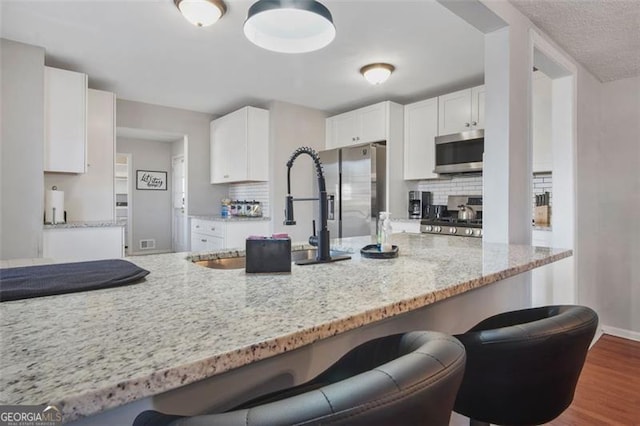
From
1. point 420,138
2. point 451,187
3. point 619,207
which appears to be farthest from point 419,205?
point 619,207

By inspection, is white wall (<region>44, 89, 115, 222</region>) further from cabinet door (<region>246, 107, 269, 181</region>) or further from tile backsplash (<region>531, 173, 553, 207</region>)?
tile backsplash (<region>531, 173, 553, 207</region>)

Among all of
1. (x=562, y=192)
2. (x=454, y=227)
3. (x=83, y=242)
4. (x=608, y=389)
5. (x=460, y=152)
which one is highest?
(x=460, y=152)

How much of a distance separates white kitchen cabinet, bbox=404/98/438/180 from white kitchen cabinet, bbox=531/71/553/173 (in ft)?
3.23

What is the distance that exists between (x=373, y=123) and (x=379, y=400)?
13.1ft

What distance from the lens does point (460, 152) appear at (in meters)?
3.52

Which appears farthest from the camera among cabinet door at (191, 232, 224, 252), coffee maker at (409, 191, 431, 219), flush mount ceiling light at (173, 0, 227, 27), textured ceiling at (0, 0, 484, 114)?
cabinet door at (191, 232, 224, 252)

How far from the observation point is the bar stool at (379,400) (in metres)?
0.44

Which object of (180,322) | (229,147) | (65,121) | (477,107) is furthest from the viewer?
(229,147)

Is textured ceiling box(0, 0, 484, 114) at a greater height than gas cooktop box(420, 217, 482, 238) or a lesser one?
greater

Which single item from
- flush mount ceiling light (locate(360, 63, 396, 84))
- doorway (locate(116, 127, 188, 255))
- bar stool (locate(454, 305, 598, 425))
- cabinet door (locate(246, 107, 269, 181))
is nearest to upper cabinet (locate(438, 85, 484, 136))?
flush mount ceiling light (locate(360, 63, 396, 84))

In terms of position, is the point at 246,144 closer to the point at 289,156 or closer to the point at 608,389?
the point at 289,156

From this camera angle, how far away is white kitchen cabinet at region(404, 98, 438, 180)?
3.84 metres

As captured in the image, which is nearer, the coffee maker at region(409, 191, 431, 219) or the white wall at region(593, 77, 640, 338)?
the white wall at region(593, 77, 640, 338)

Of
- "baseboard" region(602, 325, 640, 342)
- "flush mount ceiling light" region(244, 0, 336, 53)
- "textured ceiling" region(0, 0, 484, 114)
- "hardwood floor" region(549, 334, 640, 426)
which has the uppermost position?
"textured ceiling" region(0, 0, 484, 114)
